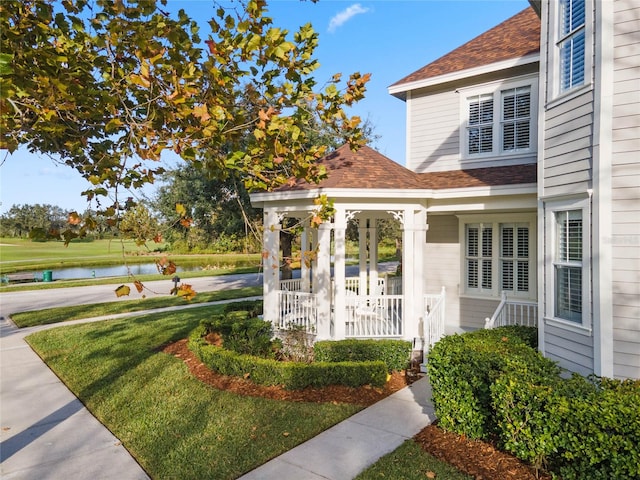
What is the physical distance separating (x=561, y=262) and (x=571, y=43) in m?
3.25

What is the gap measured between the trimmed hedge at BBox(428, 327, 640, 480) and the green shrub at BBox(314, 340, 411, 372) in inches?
80.2

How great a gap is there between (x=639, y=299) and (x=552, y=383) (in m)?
1.65

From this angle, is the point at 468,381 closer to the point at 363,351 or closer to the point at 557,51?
the point at 363,351

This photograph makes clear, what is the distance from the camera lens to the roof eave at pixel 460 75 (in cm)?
963

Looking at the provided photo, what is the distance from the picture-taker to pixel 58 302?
1761 cm

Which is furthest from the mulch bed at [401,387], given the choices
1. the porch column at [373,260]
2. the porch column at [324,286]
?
the porch column at [373,260]

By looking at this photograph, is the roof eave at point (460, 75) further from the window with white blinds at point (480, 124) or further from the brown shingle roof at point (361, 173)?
the brown shingle roof at point (361, 173)

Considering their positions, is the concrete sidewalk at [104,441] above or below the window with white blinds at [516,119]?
below

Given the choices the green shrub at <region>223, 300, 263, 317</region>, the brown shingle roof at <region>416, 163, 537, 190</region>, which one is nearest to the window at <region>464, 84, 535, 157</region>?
the brown shingle roof at <region>416, 163, 537, 190</region>

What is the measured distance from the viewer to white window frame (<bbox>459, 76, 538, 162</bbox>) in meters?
9.85

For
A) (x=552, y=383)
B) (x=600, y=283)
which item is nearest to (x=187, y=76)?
(x=552, y=383)

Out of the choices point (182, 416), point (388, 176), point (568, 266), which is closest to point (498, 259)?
point (388, 176)

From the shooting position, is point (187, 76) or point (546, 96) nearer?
point (187, 76)

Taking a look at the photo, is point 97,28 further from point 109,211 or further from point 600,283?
point 600,283
